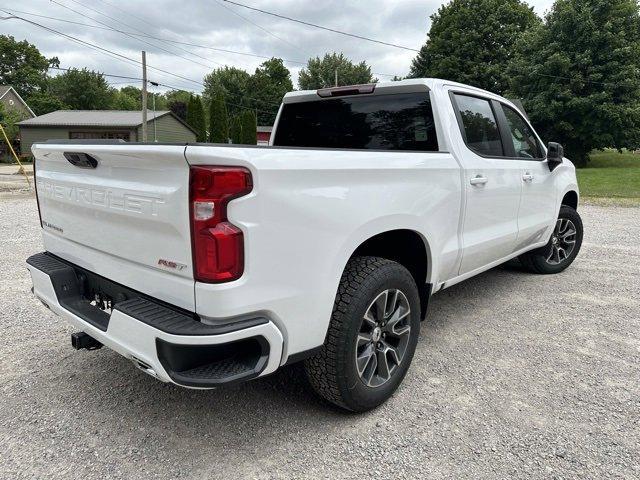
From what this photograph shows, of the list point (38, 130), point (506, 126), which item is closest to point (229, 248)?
point (506, 126)

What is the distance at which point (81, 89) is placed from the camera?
56.8 metres

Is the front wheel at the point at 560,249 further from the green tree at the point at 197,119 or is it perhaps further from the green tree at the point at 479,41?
the green tree at the point at 197,119

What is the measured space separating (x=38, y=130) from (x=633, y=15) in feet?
134

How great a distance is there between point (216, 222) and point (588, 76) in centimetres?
2705

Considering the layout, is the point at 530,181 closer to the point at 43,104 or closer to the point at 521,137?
the point at 521,137

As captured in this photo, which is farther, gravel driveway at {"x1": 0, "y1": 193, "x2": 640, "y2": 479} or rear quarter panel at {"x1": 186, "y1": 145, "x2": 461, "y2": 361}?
gravel driveway at {"x1": 0, "y1": 193, "x2": 640, "y2": 479}

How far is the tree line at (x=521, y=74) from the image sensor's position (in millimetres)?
22844

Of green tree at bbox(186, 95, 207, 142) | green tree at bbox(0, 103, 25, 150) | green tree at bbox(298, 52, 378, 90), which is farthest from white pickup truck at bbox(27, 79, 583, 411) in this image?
green tree at bbox(298, 52, 378, 90)

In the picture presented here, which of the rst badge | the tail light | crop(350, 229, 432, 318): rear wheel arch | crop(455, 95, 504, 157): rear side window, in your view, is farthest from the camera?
crop(455, 95, 504, 157): rear side window

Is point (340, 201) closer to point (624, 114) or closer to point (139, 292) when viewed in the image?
point (139, 292)

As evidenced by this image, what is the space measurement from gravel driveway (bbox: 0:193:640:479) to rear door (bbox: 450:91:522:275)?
0.70m

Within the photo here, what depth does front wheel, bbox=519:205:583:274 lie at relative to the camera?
511 cm

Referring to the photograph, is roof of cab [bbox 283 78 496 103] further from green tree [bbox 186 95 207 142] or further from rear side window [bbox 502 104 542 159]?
green tree [bbox 186 95 207 142]

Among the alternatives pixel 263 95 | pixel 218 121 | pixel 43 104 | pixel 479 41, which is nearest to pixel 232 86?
pixel 263 95
